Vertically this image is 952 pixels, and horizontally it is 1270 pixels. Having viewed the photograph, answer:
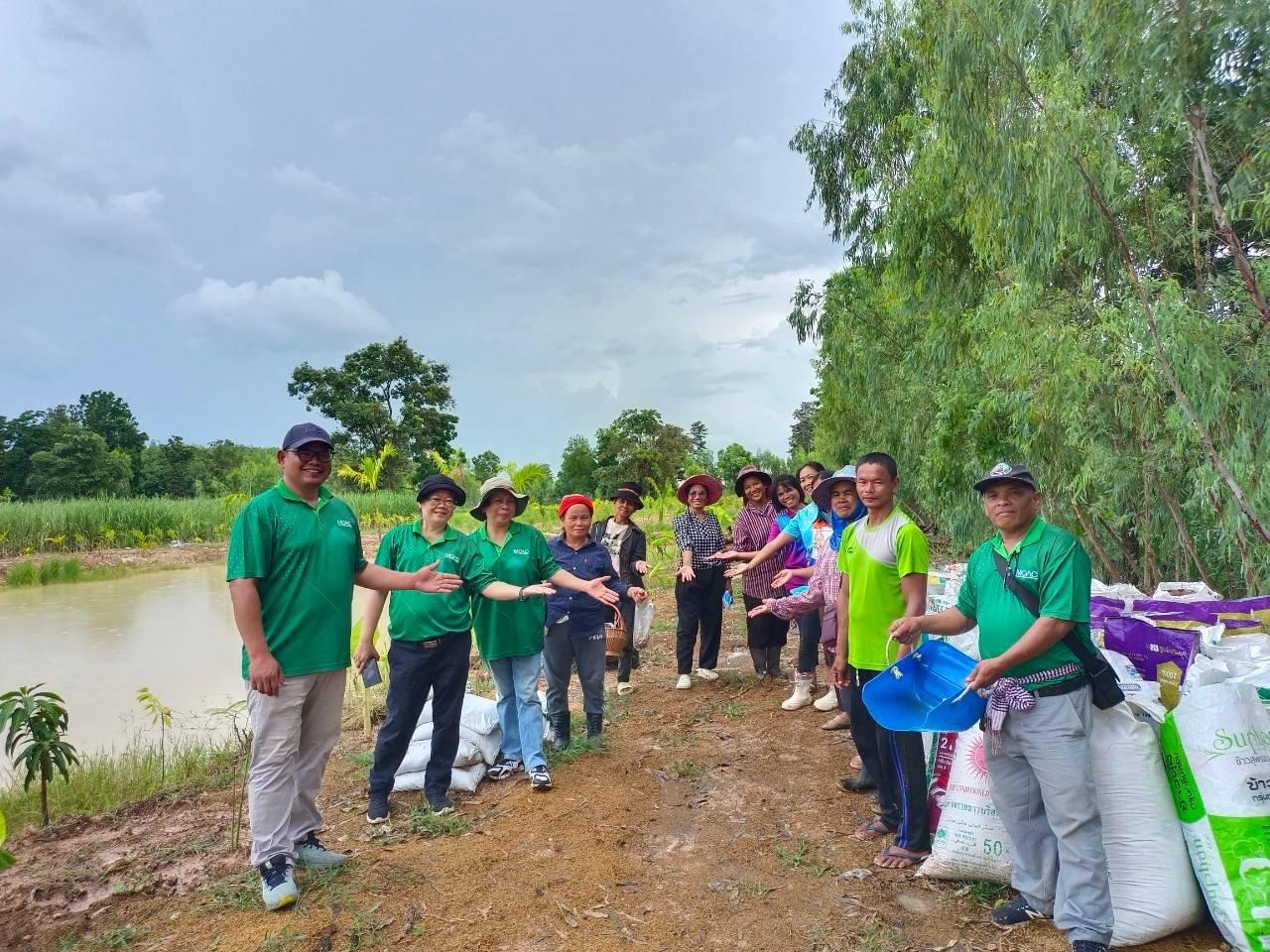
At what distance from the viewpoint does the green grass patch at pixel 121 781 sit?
4.62 metres

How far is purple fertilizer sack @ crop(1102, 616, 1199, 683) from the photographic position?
2959mm

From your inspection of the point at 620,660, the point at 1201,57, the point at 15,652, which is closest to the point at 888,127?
the point at 1201,57

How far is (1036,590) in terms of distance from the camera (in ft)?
7.95

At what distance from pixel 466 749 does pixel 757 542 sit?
2.55m

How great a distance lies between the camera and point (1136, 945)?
7.82ft

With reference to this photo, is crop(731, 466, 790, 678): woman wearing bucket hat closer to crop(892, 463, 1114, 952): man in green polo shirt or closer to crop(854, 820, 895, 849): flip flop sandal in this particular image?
crop(854, 820, 895, 849): flip flop sandal

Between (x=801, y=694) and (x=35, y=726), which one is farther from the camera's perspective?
(x=801, y=694)

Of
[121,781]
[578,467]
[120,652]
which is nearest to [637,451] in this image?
[578,467]

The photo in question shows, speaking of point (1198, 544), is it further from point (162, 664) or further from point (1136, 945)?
point (162, 664)

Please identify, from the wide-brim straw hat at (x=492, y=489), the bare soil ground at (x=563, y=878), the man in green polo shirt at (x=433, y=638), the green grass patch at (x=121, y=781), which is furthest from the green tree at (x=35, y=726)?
the wide-brim straw hat at (x=492, y=489)

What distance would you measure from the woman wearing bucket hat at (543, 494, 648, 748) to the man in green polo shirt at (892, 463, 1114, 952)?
216 cm

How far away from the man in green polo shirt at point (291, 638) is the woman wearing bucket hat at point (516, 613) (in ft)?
2.91

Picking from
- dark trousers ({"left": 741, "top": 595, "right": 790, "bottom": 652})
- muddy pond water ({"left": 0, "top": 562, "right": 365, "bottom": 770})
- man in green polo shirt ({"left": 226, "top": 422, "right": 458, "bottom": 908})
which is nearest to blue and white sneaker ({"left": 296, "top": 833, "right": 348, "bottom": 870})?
man in green polo shirt ({"left": 226, "top": 422, "right": 458, "bottom": 908})

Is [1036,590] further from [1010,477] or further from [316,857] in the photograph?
[316,857]
